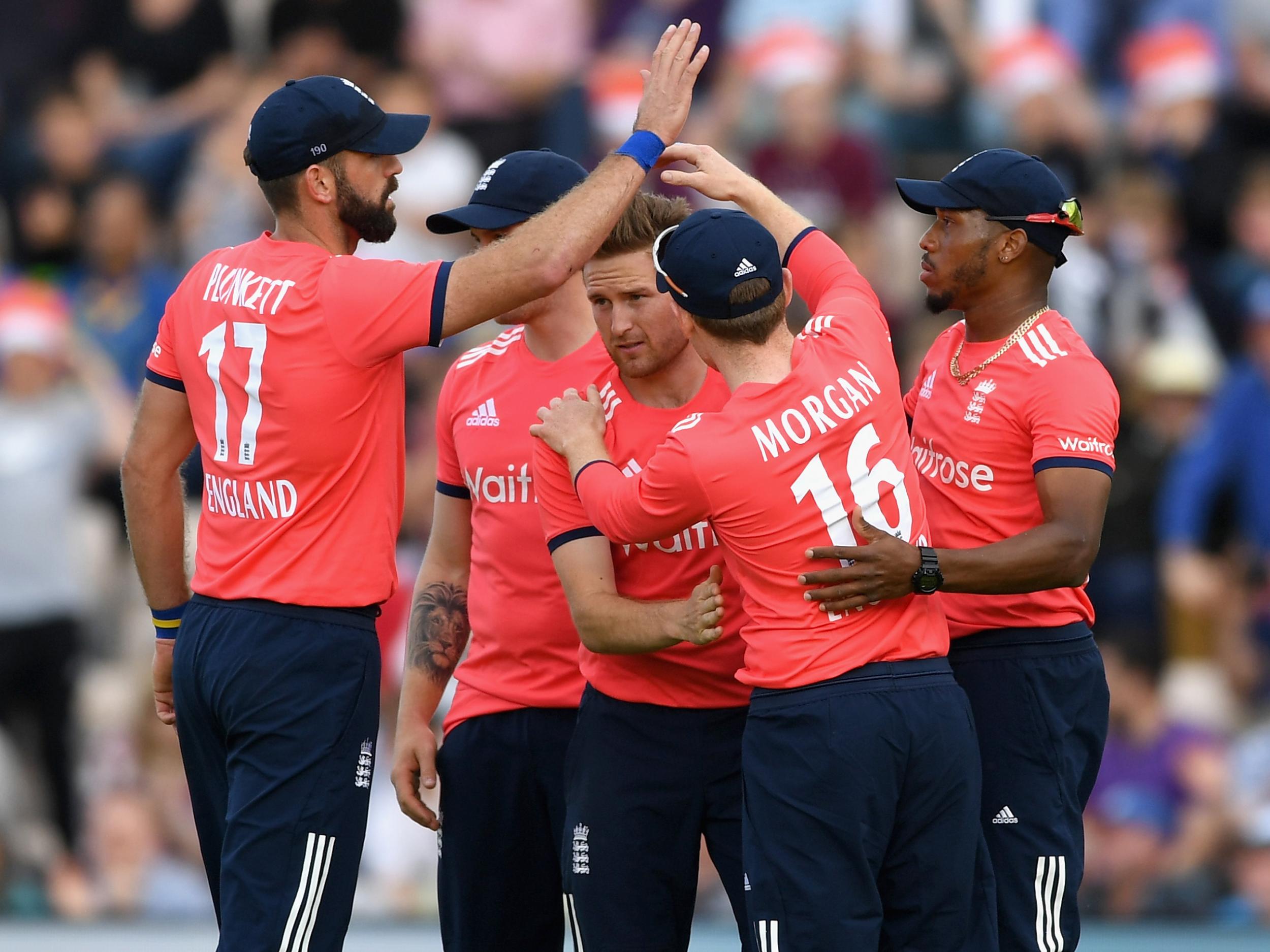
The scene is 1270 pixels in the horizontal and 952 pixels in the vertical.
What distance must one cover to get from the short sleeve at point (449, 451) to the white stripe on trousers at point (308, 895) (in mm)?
1164

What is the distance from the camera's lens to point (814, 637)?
417 centimetres

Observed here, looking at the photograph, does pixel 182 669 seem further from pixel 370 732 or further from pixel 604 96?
pixel 604 96

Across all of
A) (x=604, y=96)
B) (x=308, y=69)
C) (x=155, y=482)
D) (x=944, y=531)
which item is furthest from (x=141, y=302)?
(x=944, y=531)

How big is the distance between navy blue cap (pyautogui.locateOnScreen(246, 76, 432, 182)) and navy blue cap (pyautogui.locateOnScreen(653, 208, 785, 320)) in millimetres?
895

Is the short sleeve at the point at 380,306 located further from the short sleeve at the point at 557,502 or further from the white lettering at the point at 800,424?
the white lettering at the point at 800,424

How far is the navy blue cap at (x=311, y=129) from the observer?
177 inches

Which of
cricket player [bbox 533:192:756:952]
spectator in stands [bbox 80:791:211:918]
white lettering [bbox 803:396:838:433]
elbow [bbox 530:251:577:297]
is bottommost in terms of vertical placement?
spectator in stands [bbox 80:791:211:918]

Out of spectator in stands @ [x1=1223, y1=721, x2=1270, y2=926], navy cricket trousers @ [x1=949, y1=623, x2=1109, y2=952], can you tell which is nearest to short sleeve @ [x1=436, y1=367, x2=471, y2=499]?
navy cricket trousers @ [x1=949, y1=623, x2=1109, y2=952]

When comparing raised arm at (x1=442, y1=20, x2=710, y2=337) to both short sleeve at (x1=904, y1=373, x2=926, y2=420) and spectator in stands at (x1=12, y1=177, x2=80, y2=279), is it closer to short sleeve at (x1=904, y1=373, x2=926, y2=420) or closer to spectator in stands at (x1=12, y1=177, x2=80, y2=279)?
short sleeve at (x1=904, y1=373, x2=926, y2=420)

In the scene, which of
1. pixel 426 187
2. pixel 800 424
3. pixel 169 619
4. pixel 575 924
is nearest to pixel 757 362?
pixel 800 424

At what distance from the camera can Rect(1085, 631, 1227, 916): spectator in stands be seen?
8.09 meters

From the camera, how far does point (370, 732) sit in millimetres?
4559

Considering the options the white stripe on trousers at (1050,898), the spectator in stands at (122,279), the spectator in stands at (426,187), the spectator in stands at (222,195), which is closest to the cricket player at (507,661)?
the white stripe on trousers at (1050,898)

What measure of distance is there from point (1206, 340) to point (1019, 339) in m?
5.41
